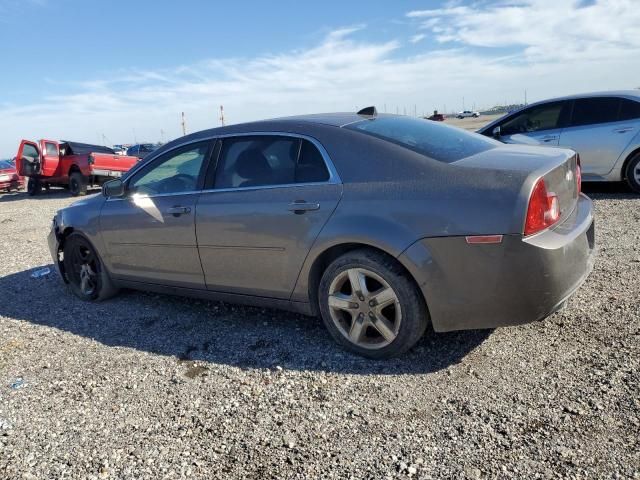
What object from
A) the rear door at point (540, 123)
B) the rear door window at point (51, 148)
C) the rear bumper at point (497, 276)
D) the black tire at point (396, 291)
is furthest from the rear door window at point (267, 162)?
the rear door window at point (51, 148)

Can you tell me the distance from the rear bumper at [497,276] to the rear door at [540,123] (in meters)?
5.46

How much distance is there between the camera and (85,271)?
16.6 ft

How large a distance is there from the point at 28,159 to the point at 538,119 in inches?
621

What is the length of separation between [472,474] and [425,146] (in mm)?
1943

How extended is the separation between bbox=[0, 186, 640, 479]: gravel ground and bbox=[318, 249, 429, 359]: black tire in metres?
0.12

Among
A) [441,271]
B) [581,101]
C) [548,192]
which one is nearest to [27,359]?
[441,271]

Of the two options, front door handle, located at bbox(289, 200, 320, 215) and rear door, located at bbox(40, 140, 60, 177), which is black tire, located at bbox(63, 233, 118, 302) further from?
rear door, located at bbox(40, 140, 60, 177)

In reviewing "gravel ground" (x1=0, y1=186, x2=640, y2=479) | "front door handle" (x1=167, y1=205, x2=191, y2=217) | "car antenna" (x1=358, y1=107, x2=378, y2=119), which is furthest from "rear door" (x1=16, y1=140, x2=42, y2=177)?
"car antenna" (x1=358, y1=107, x2=378, y2=119)

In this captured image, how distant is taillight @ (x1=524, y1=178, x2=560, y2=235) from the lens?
2754 mm

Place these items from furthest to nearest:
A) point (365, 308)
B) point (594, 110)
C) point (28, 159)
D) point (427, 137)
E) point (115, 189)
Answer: point (28, 159), point (594, 110), point (115, 189), point (427, 137), point (365, 308)

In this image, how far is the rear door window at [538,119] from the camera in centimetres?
812

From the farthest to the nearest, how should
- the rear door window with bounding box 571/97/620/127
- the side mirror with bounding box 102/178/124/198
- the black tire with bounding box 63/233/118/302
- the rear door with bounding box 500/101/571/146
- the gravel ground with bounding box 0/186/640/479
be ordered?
the rear door with bounding box 500/101/571/146, the rear door window with bounding box 571/97/620/127, the black tire with bounding box 63/233/118/302, the side mirror with bounding box 102/178/124/198, the gravel ground with bounding box 0/186/640/479

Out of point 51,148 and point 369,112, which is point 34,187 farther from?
point 369,112

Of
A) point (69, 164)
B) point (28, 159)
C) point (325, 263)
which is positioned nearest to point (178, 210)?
point (325, 263)
